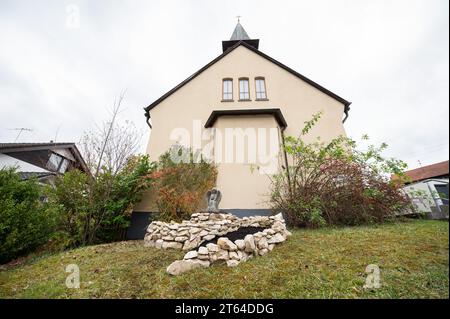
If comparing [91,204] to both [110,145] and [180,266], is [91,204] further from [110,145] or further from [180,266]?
[180,266]

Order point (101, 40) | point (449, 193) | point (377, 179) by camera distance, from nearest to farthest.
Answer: point (449, 193)
point (377, 179)
point (101, 40)

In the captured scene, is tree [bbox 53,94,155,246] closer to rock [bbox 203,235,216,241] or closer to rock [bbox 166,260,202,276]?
rock [bbox 203,235,216,241]

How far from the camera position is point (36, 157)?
1201 centimetres

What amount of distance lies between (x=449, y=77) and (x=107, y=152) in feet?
22.8

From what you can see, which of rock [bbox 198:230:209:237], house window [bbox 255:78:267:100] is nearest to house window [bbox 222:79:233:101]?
house window [bbox 255:78:267:100]

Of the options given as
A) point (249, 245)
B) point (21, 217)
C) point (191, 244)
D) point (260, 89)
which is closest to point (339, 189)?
point (249, 245)

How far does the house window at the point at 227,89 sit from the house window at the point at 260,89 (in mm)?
1331

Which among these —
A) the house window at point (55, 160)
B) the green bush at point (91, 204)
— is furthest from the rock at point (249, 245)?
the house window at point (55, 160)

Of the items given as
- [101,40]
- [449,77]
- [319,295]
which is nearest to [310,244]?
[319,295]

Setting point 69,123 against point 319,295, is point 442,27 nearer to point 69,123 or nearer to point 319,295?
point 319,295

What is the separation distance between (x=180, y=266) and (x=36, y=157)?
14.9 metres

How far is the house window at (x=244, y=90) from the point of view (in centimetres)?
938

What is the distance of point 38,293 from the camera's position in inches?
98.5

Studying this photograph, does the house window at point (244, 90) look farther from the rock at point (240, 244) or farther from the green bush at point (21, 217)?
the green bush at point (21, 217)
